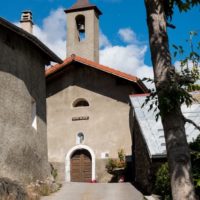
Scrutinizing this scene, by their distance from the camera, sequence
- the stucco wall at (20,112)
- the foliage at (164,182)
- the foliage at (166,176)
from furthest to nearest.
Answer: the stucco wall at (20,112) → the foliage at (164,182) → the foliage at (166,176)

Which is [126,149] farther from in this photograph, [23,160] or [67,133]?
[23,160]

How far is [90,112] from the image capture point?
21969 mm

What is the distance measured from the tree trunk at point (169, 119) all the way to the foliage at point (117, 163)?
15696mm

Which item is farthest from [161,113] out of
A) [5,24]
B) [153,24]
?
[5,24]

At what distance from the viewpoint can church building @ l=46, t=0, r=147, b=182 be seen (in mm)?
21141

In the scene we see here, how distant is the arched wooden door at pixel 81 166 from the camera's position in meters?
21.4

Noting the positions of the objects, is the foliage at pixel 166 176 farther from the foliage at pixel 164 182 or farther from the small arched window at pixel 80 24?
the small arched window at pixel 80 24

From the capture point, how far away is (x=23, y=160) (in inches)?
566

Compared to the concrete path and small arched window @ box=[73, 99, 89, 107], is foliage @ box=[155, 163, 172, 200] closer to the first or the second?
the concrete path

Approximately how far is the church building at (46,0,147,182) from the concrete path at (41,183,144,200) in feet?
13.1

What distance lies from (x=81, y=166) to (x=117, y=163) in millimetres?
2162

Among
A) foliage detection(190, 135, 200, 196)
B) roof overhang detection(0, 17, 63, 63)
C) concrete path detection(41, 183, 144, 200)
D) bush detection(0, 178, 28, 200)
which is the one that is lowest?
concrete path detection(41, 183, 144, 200)

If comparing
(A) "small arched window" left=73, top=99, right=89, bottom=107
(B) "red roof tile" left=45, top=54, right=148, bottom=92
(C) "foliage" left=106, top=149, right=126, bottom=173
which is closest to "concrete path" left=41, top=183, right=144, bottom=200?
(C) "foliage" left=106, top=149, right=126, bottom=173

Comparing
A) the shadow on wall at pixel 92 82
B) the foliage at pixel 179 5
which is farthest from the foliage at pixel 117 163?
the foliage at pixel 179 5
